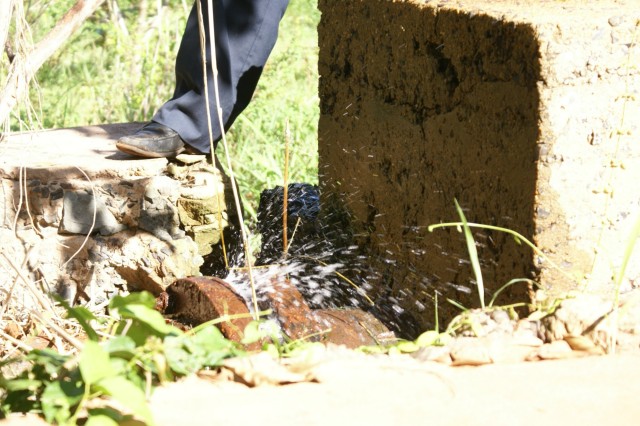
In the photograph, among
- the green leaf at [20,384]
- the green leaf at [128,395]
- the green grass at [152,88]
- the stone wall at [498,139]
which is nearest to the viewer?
the green leaf at [128,395]

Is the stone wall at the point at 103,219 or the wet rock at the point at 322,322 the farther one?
the stone wall at the point at 103,219

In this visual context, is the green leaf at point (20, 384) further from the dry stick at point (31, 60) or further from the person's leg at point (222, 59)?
the person's leg at point (222, 59)

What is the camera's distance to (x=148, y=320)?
1649 millimetres

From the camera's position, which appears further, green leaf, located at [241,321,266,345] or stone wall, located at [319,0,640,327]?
stone wall, located at [319,0,640,327]

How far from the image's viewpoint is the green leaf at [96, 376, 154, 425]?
4.71 feet

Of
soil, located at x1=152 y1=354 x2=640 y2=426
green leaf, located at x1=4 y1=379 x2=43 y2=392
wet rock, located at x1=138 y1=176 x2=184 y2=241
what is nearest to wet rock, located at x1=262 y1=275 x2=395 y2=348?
wet rock, located at x1=138 y1=176 x2=184 y2=241

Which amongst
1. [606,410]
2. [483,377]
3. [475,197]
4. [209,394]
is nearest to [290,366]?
[209,394]

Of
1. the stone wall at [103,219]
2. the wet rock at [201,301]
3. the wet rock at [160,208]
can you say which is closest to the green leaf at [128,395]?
the wet rock at [201,301]

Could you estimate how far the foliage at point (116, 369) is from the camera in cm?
149

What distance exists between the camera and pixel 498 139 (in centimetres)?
251

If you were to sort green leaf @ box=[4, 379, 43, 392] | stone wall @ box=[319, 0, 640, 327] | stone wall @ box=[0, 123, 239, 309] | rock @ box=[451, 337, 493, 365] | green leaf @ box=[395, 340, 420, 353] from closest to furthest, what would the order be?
green leaf @ box=[4, 379, 43, 392] < rock @ box=[451, 337, 493, 365] < green leaf @ box=[395, 340, 420, 353] < stone wall @ box=[319, 0, 640, 327] < stone wall @ box=[0, 123, 239, 309]

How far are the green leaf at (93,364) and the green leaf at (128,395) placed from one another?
14 mm

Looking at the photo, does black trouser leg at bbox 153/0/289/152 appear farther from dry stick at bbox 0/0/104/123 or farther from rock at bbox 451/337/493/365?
rock at bbox 451/337/493/365

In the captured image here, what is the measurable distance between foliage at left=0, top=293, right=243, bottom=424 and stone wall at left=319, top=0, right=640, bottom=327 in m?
0.94
